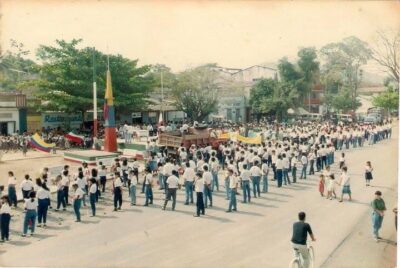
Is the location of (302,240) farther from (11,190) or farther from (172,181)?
(11,190)

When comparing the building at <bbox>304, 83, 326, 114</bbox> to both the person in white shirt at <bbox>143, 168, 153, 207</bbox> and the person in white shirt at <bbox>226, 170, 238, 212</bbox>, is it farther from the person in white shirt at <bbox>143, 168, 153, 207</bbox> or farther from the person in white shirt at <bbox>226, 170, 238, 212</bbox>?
the person in white shirt at <bbox>143, 168, 153, 207</bbox>

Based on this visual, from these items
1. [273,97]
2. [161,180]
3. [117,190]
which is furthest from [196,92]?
[117,190]

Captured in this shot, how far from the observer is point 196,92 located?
43594 millimetres

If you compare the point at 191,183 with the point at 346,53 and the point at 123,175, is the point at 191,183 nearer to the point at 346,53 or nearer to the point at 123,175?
the point at 123,175

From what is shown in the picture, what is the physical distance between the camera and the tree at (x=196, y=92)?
141 feet

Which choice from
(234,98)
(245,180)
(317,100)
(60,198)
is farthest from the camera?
(317,100)

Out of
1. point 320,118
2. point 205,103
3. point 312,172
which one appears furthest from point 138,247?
point 320,118

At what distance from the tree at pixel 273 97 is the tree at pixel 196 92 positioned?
7707 mm

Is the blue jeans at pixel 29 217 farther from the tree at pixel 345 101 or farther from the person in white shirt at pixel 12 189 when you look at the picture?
the tree at pixel 345 101

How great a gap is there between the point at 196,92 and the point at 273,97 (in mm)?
10595

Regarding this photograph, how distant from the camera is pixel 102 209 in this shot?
15.4 metres

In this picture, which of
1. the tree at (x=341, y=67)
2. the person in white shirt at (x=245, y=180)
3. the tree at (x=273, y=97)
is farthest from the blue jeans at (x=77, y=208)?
the tree at (x=273, y=97)

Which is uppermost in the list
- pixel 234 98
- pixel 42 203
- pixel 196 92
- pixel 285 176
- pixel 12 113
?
Result: pixel 196 92

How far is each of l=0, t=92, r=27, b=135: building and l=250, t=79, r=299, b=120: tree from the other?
27.0 meters
